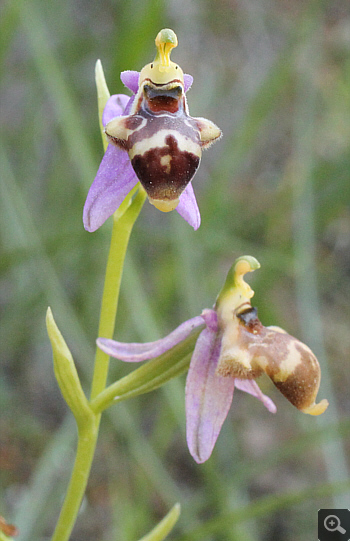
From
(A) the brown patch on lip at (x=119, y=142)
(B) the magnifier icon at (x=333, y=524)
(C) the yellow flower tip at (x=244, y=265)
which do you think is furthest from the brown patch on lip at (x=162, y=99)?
(B) the magnifier icon at (x=333, y=524)

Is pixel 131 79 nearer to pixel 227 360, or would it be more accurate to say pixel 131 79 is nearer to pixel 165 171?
pixel 165 171

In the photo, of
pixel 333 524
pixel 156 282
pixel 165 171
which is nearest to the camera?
pixel 165 171

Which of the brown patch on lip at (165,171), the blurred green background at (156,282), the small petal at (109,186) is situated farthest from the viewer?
the blurred green background at (156,282)

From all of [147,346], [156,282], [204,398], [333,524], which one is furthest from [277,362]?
[156,282]

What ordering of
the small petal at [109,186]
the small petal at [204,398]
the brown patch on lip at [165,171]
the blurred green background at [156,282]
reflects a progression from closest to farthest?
the brown patch on lip at [165,171], the small petal at [109,186], the small petal at [204,398], the blurred green background at [156,282]

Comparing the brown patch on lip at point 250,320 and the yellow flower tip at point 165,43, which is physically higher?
the yellow flower tip at point 165,43

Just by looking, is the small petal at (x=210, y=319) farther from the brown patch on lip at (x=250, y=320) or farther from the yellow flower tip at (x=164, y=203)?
the yellow flower tip at (x=164, y=203)

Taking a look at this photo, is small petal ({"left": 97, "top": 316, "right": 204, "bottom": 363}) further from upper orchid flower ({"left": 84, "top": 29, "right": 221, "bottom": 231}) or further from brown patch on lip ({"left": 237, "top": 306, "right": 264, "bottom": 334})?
upper orchid flower ({"left": 84, "top": 29, "right": 221, "bottom": 231})

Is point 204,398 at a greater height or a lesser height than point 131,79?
lesser
